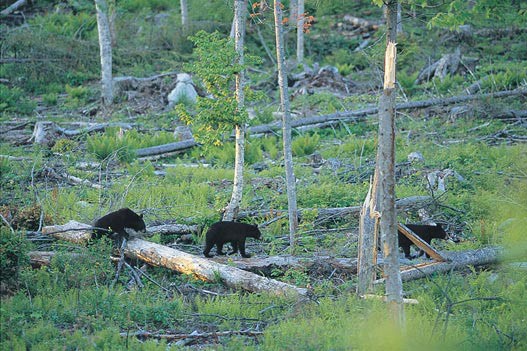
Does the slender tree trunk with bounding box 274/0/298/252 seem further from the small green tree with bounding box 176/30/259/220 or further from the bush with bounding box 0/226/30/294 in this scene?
the bush with bounding box 0/226/30/294

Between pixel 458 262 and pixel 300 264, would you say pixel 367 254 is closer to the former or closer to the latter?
pixel 300 264

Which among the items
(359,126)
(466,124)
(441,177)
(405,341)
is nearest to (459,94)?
(466,124)

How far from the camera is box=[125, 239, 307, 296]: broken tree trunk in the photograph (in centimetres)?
1008

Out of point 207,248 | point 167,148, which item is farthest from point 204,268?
point 167,148

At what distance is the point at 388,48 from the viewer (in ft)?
28.2

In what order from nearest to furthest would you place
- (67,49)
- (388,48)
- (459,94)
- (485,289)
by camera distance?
1. (388,48)
2. (485,289)
3. (459,94)
4. (67,49)

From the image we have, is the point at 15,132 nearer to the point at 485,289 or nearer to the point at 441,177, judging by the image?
the point at 441,177

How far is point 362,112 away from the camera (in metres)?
20.7

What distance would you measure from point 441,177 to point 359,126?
17.2 ft

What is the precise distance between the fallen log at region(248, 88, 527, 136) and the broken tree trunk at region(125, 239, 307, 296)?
8.97 meters

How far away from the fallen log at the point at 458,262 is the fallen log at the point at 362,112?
9.58 meters

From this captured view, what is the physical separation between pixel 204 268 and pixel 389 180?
362cm

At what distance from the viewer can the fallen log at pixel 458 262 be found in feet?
34.7

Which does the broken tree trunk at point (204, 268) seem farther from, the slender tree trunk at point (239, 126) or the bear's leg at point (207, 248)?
the slender tree trunk at point (239, 126)
